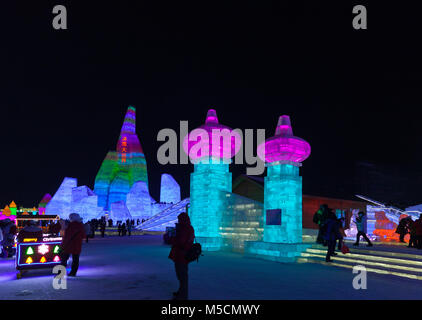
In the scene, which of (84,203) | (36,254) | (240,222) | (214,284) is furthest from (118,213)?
(214,284)

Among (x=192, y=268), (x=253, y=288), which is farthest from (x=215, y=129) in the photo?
(x=253, y=288)

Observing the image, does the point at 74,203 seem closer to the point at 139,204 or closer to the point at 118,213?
the point at 118,213

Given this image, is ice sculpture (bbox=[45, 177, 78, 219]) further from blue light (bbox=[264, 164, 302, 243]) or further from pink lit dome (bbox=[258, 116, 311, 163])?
pink lit dome (bbox=[258, 116, 311, 163])

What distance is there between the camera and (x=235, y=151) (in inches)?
614

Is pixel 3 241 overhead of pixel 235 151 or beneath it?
beneath

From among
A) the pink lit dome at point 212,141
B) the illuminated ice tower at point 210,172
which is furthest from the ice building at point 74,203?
the pink lit dome at point 212,141

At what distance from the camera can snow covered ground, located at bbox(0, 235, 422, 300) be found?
6.06 metres

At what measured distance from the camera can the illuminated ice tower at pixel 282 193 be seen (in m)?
11.8

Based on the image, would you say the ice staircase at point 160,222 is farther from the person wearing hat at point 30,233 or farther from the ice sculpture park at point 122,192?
the person wearing hat at point 30,233

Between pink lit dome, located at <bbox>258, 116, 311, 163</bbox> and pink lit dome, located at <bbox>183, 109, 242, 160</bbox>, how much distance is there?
2.83m

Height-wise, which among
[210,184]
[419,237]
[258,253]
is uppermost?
[210,184]

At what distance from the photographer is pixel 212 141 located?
15.1 metres
